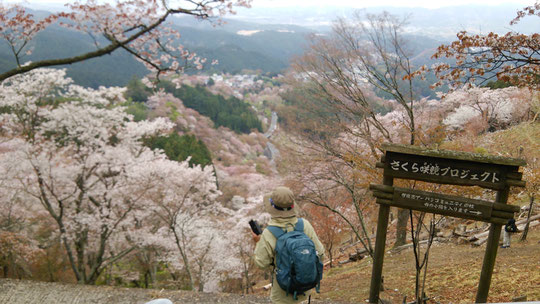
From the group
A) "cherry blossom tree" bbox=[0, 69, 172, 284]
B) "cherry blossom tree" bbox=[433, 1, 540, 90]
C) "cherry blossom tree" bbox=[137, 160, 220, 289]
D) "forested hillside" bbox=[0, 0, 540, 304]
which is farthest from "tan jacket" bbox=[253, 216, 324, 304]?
"cherry blossom tree" bbox=[137, 160, 220, 289]

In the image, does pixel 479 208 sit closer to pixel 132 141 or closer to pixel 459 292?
pixel 459 292

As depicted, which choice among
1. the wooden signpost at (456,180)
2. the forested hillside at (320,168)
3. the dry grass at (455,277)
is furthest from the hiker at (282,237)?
the dry grass at (455,277)

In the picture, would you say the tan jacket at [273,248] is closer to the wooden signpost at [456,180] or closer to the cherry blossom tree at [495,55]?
the wooden signpost at [456,180]

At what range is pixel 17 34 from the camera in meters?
5.94

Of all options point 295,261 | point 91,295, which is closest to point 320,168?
point 91,295

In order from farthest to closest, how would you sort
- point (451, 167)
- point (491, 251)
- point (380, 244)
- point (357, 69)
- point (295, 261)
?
point (357, 69)
point (380, 244)
point (491, 251)
point (451, 167)
point (295, 261)

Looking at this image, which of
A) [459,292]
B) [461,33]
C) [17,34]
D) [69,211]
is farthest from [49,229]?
[461,33]

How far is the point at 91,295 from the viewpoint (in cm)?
438

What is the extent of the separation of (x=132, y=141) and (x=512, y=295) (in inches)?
587

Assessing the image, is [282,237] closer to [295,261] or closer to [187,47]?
[295,261]

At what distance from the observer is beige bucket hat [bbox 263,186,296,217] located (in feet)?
8.72

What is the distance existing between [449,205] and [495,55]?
107 inches

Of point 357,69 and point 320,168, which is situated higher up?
point 357,69

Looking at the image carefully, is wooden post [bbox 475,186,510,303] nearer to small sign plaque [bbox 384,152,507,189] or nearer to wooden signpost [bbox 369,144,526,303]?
wooden signpost [bbox 369,144,526,303]
